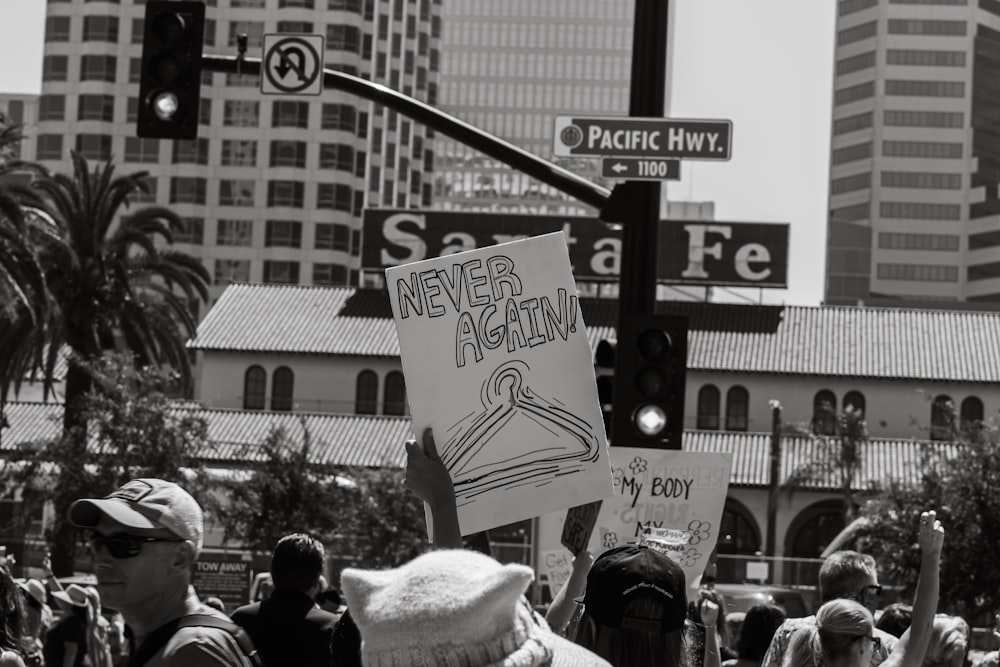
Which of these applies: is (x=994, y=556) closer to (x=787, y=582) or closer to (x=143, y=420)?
(x=787, y=582)

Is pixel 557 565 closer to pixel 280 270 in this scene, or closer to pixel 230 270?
pixel 280 270

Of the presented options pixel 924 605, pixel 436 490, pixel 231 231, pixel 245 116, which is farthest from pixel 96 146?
pixel 436 490

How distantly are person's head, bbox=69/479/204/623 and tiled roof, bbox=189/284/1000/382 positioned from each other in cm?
5812

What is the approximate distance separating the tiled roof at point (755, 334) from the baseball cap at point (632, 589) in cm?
5860

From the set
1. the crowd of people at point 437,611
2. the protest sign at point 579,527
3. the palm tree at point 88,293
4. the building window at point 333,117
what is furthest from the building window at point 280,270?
the protest sign at point 579,527

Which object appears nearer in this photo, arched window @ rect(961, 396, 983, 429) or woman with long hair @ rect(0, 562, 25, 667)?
woman with long hair @ rect(0, 562, 25, 667)

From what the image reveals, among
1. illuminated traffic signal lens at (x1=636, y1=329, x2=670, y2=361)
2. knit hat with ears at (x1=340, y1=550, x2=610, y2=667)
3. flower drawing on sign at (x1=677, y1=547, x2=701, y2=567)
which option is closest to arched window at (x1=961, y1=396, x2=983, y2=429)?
illuminated traffic signal lens at (x1=636, y1=329, x2=670, y2=361)

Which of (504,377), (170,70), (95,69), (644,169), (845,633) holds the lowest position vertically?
(845,633)

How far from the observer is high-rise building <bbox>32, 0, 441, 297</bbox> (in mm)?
106750

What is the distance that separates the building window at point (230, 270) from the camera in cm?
10788

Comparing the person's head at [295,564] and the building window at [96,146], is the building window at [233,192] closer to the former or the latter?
the building window at [96,146]

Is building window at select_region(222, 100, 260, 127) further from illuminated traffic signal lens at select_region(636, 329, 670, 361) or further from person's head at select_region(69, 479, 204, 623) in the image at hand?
person's head at select_region(69, 479, 204, 623)

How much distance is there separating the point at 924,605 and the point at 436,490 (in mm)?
2106

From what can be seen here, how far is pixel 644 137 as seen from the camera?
32.8ft
